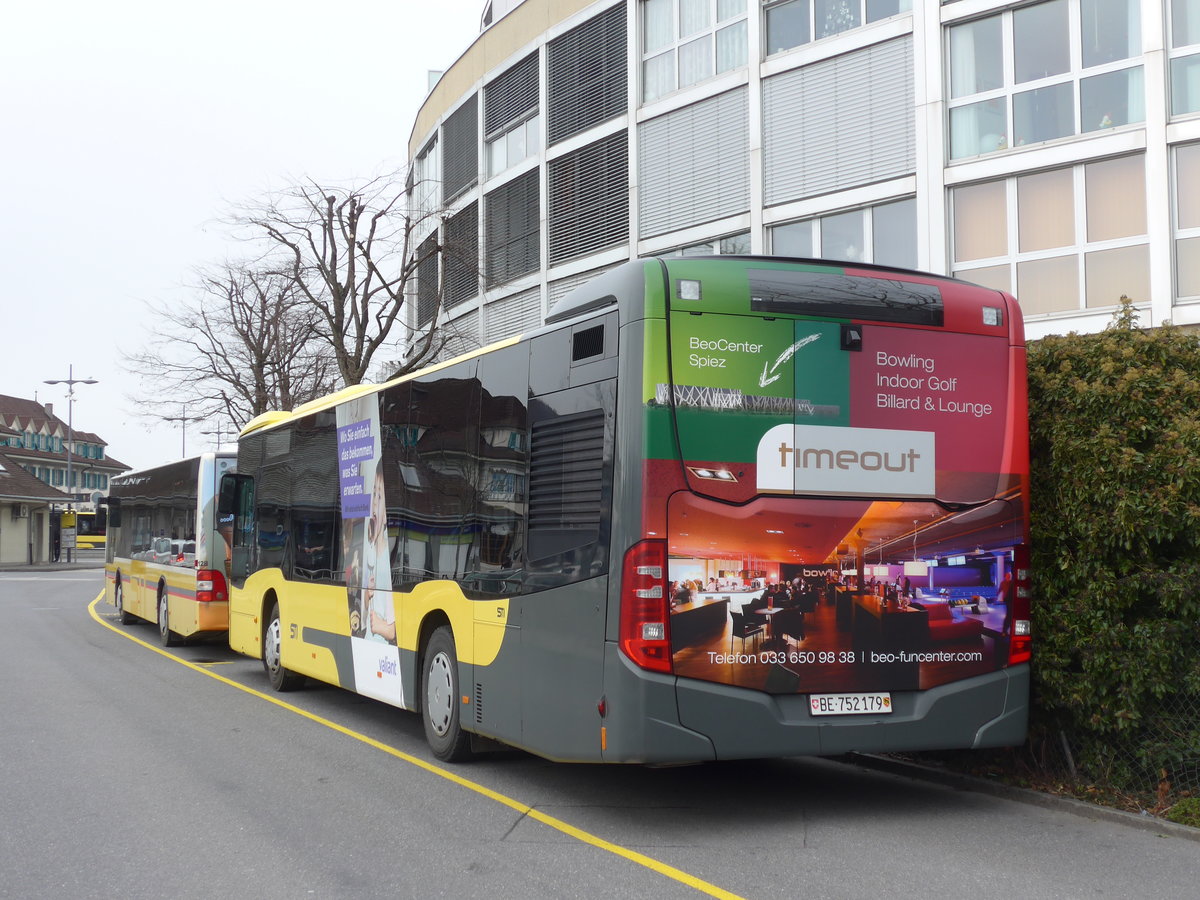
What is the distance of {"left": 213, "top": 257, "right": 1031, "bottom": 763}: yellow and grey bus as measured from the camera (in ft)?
22.4

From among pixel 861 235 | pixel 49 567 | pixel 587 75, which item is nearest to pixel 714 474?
pixel 861 235

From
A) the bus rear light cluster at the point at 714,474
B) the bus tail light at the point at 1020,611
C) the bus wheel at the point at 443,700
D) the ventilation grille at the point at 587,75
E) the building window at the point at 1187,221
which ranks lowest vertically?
the bus wheel at the point at 443,700

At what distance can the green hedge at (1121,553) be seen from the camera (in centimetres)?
735

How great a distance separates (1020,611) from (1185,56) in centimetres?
1353

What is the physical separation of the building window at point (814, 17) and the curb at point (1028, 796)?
1517 cm

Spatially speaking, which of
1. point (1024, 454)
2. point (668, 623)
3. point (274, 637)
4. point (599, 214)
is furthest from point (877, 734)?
point (599, 214)

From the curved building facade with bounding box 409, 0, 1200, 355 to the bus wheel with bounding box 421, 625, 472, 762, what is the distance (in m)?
12.2

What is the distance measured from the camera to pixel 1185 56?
1795 cm

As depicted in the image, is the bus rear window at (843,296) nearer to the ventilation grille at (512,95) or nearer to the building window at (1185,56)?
the building window at (1185,56)

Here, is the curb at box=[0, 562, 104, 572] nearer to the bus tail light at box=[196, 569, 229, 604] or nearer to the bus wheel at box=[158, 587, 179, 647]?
the bus wheel at box=[158, 587, 179, 647]

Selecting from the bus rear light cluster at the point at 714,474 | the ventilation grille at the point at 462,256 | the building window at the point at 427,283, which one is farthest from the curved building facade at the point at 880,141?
the bus rear light cluster at the point at 714,474

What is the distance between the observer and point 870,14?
21.2 metres

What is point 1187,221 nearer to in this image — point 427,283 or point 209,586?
point 209,586

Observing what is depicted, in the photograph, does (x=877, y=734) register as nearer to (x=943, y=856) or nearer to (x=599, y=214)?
(x=943, y=856)
